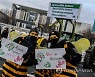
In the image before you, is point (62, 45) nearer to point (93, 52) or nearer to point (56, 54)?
point (56, 54)

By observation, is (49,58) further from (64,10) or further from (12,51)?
(64,10)

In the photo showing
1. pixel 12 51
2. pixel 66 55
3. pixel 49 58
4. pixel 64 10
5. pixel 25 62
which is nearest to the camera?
pixel 66 55

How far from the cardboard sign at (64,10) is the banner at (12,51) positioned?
9.93 ft

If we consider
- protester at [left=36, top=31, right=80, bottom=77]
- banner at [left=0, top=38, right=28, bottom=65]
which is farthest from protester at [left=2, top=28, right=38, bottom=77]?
protester at [left=36, top=31, right=80, bottom=77]

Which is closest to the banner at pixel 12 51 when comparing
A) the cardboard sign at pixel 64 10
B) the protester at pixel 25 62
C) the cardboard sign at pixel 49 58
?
the protester at pixel 25 62

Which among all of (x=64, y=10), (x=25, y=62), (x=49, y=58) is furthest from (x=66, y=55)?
(x=64, y=10)

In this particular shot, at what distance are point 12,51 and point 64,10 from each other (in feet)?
11.6

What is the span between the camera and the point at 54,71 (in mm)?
6488

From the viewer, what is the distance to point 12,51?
6613 millimetres

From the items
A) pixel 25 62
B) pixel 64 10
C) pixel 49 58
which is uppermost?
pixel 64 10

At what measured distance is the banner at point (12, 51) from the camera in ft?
21.3

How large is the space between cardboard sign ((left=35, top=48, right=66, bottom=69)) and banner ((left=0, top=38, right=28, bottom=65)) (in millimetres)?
359

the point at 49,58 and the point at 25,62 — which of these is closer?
the point at 49,58

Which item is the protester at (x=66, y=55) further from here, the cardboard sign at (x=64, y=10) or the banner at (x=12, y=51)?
the cardboard sign at (x=64, y=10)
